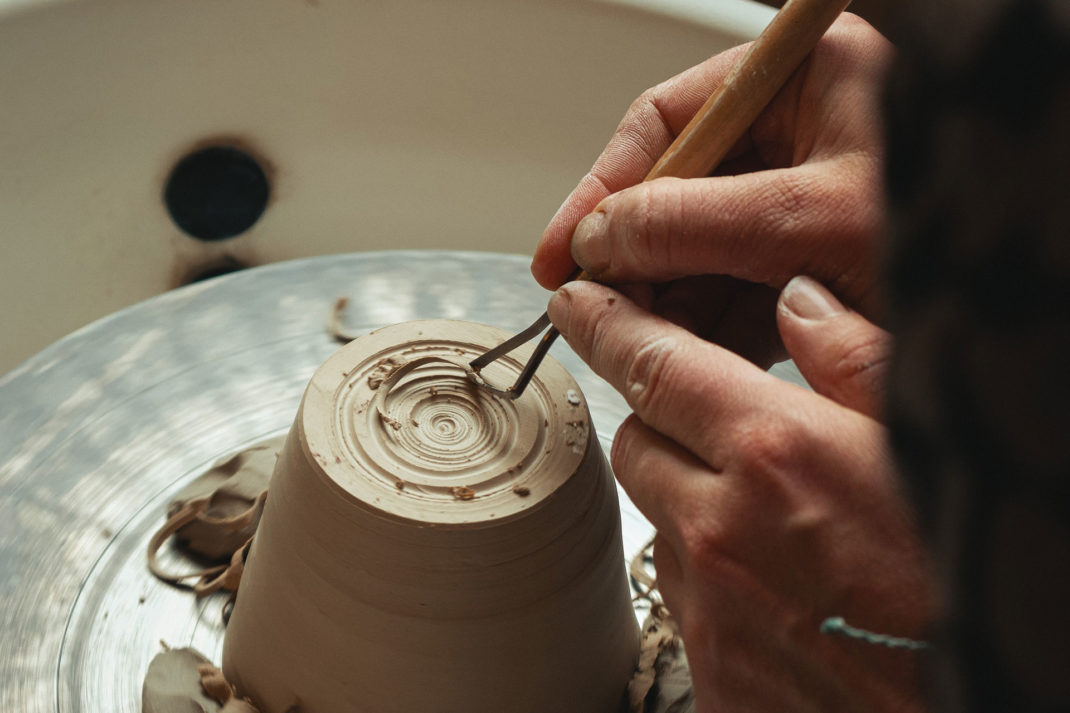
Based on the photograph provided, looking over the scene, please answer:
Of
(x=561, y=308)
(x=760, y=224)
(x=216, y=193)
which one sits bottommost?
(x=216, y=193)

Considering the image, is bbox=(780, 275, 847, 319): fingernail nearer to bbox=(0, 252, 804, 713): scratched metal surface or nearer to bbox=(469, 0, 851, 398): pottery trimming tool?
bbox=(469, 0, 851, 398): pottery trimming tool

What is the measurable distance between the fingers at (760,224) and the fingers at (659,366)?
5 cm

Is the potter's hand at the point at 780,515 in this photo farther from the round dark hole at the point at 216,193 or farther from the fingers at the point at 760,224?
the round dark hole at the point at 216,193

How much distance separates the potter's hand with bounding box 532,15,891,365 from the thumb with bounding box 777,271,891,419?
44 mm

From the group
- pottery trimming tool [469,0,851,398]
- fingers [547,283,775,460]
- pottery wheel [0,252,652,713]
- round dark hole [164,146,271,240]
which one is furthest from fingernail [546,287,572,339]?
round dark hole [164,146,271,240]

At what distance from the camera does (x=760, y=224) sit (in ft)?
2.39

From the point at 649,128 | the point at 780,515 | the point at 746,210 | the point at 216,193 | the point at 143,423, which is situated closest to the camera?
the point at 780,515

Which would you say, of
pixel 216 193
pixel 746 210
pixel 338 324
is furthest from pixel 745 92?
pixel 216 193

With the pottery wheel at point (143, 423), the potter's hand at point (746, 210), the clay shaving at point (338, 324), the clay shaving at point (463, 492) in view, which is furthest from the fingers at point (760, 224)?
the clay shaving at point (338, 324)

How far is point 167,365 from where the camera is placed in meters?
1.25

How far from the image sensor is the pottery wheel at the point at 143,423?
3.25 feet

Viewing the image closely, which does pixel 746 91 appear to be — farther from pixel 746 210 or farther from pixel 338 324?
pixel 338 324

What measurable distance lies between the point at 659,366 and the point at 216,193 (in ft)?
4.12

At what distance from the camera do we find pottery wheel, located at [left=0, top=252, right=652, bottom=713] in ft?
3.25
